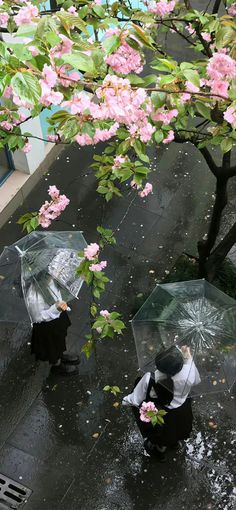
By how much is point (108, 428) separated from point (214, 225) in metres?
2.69

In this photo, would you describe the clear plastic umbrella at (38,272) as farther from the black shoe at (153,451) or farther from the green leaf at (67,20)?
the green leaf at (67,20)

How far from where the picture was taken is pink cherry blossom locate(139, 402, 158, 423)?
18.0ft

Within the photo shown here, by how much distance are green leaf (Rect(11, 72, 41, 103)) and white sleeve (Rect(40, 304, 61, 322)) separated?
10.4 feet

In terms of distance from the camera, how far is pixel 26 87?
335cm

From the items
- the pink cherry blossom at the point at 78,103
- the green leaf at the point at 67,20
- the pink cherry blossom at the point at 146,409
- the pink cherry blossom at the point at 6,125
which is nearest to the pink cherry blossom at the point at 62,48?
the green leaf at the point at 67,20

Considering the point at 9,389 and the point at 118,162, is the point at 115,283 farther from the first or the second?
the point at 118,162

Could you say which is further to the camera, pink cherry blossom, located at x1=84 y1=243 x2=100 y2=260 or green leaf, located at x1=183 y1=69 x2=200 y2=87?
pink cherry blossom, located at x1=84 y1=243 x2=100 y2=260

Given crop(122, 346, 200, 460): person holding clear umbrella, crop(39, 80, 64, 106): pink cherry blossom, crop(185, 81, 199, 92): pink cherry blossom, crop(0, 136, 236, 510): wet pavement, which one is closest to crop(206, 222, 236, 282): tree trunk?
crop(0, 136, 236, 510): wet pavement

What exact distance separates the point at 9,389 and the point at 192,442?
223 centimetres

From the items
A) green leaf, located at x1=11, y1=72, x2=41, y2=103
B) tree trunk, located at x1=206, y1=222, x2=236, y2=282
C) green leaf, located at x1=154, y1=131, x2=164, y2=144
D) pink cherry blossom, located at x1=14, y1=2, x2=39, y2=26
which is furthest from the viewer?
tree trunk, located at x1=206, y1=222, x2=236, y2=282

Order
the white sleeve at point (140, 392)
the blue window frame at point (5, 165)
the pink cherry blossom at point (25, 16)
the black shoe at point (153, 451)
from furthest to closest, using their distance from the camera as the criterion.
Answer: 1. the blue window frame at point (5, 165)
2. the black shoe at point (153, 451)
3. the white sleeve at point (140, 392)
4. the pink cherry blossom at point (25, 16)

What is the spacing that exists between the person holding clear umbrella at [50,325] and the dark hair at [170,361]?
48.4 inches

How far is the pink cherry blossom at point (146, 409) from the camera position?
5.48 meters

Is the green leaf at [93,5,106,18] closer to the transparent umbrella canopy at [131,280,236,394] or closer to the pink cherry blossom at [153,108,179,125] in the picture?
the pink cherry blossom at [153,108,179,125]
